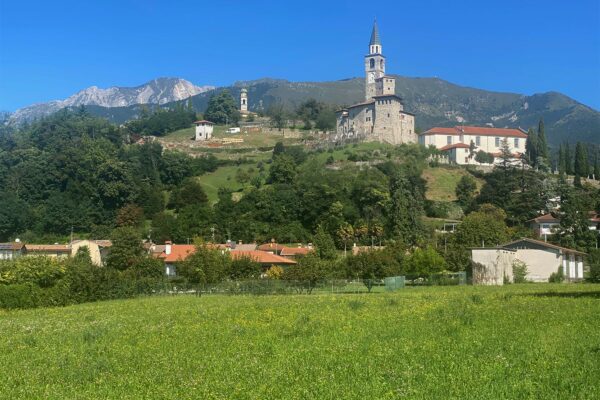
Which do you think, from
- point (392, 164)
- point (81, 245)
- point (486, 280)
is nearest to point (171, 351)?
point (486, 280)

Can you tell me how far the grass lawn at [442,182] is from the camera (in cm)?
10981

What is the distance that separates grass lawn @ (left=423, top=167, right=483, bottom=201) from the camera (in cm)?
10981

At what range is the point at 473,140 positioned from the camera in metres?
144

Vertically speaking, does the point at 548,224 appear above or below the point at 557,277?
above

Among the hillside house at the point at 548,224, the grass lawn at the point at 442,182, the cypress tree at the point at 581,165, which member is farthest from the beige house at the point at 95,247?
the cypress tree at the point at 581,165

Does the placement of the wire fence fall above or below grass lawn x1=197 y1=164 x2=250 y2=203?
below

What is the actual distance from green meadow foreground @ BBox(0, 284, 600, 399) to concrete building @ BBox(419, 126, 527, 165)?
113m

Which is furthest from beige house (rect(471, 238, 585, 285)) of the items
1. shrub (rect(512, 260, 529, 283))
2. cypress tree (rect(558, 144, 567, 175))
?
cypress tree (rect(558, 144, 567, 175))

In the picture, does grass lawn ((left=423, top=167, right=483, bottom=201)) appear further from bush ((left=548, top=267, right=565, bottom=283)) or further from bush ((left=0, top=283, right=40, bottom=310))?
bush ((left=0, top=283, right=40, bottom=310))

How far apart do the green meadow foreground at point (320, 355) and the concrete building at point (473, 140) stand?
113 m

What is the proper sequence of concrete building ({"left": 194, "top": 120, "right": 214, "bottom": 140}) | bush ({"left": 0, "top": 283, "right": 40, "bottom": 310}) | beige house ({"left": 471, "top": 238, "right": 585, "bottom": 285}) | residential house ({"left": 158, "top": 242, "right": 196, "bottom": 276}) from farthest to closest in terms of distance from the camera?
concrete building ({"left": 194, "top": 120, "right": 214, "bottom": 140}), residential house ({"left": 158, "top": 242, "right": 196, "bottom": 276}), beige house ({"left": 471, "top": 238, "right": 585, "bottom": 285}), bush ({"left": 0, "top": 283, "right": 40, "bottom": 310})

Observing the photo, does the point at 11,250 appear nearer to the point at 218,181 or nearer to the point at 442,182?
the point at 218,181

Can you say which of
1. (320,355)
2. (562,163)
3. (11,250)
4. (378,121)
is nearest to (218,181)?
(378,121)

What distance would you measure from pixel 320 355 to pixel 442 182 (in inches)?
3981
